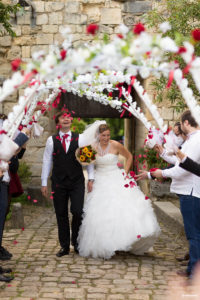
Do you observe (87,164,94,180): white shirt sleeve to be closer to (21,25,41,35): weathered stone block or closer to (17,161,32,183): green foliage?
(17,161,32,183): green foliage

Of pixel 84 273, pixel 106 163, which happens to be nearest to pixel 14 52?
pixel 106 163

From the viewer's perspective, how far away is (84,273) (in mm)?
4734

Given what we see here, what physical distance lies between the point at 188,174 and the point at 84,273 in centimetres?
A: 161

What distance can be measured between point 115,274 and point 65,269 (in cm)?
59

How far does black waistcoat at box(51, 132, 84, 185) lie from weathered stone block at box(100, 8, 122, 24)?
4580 mm

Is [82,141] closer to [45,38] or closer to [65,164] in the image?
[65,164]

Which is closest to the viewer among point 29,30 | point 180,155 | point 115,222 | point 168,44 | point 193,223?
point 168,44

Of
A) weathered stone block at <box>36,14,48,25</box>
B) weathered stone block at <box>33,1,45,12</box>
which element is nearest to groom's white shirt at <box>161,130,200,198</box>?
weathered stone block at <box>36,14,48,25</box>

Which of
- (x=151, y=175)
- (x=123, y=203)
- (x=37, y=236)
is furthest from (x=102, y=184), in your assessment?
(x=37, y=236)

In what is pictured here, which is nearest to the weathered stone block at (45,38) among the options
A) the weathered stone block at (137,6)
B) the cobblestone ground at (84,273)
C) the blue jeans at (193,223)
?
the weathered stone block at (137,6)

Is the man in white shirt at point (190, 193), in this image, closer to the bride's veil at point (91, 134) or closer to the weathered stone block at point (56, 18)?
the bride's veil at point (91, 134)

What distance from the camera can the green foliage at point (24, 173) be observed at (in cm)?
939

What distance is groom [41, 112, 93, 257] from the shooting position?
17.8 feet

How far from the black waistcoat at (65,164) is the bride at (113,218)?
329 millimetres
